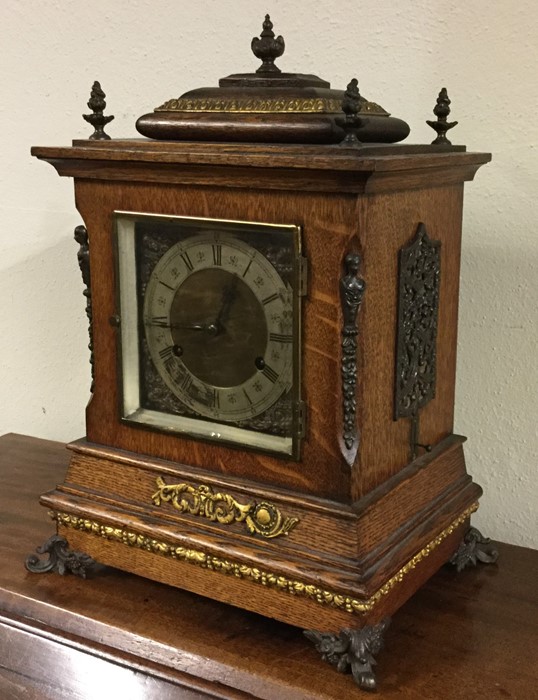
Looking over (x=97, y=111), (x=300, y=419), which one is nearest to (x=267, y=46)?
(x=97, y=111)

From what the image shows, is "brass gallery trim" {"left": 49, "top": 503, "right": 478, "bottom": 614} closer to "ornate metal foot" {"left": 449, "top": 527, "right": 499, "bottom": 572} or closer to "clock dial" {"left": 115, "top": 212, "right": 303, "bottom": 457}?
"ornate metal foot" {"left": 449, "top": 527, "right": 499, "bottom": 572}

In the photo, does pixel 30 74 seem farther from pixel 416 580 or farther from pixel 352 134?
pixel 416 580

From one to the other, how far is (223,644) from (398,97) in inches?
30.9

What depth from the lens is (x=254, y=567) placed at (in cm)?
104

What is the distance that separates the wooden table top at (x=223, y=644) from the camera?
99cm

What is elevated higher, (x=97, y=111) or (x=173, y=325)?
(x=97, y=111)

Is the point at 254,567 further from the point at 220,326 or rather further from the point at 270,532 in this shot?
the point at 220,326

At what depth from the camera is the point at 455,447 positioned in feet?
4.03

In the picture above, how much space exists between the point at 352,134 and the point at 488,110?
0.43 m

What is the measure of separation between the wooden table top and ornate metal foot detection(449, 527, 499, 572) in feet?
0.04

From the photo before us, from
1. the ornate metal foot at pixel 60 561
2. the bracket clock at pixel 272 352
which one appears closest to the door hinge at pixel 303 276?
the bracket clock at pixel 272 352

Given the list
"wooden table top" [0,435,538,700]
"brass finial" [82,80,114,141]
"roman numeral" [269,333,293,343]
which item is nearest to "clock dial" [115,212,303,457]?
"roman numeral" [269,333,293,343]

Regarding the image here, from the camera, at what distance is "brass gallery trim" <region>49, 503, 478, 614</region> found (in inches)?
38.9

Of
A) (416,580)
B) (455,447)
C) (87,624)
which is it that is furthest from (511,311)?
(87,624)
